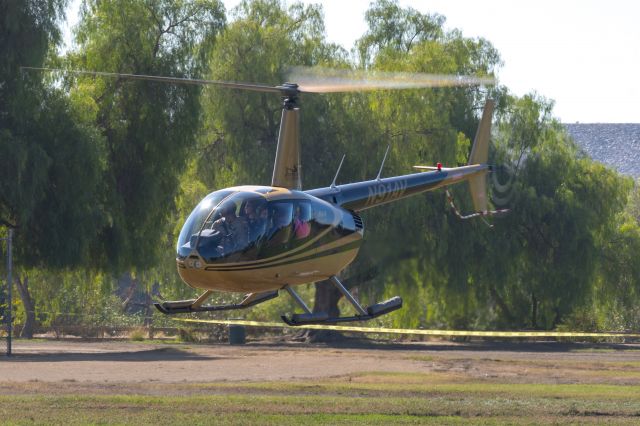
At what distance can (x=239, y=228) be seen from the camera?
1642 cm

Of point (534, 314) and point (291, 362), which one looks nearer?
point (291, 362)

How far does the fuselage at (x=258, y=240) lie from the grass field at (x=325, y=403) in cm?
698

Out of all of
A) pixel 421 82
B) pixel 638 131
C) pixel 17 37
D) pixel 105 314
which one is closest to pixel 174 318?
pixel 105 314

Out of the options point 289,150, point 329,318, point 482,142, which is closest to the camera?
point 329,318

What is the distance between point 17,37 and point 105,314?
25.8 metres

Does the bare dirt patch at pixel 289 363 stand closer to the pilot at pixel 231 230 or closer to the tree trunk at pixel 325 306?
the tree trunk at pixel 325 306

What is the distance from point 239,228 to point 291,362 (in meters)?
22.3

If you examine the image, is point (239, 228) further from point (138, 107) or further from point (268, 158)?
point (268, 158)

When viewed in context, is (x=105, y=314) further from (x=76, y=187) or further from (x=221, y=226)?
(x=221, y=226)

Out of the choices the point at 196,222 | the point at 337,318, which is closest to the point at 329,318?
the point at 337,318

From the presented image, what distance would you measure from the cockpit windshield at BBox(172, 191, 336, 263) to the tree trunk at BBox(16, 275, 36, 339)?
38714 mm

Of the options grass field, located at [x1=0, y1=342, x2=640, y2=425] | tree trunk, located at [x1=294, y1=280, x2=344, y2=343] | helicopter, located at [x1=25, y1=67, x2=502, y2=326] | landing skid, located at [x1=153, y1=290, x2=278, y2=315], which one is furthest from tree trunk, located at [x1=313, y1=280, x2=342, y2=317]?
landing skid, located at [x1=153, y1=290, x2=278, y2=315]

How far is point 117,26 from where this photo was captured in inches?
1620

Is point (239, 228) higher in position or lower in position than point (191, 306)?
higher
